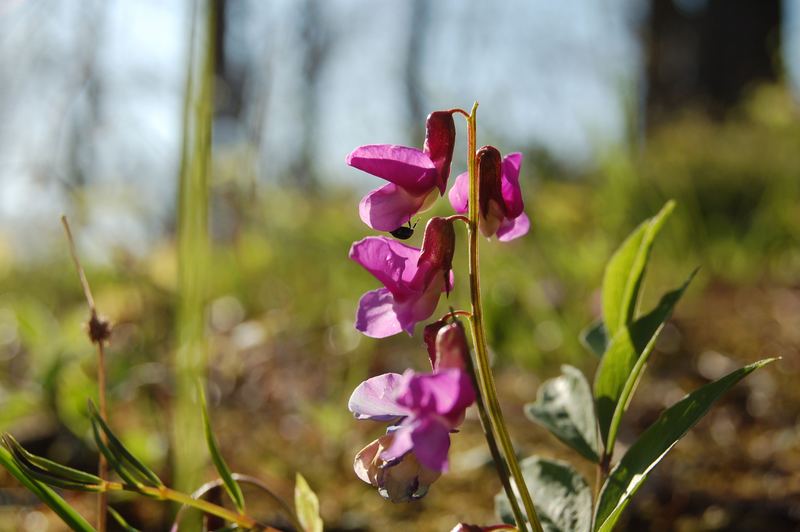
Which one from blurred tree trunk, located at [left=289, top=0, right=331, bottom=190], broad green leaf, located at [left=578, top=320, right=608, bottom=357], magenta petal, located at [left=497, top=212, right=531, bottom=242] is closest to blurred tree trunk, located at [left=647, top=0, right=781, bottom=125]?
blurred tree trunk, located at [left=289, top=0, right=331, bottom=190]

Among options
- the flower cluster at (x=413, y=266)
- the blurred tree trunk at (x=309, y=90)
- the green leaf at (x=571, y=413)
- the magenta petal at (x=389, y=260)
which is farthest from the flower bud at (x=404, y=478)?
the blurred tree trunk at (x=309, y=90)

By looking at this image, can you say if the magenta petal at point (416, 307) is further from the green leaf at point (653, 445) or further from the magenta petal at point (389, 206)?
the green leaf at point (653, 445)

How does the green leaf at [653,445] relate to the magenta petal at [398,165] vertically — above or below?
below

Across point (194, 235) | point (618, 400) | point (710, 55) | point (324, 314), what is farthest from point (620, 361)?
point (710, 55)

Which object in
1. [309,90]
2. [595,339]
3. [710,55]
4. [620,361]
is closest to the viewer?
[620,361]

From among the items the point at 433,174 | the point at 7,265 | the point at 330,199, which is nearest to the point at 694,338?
the point at 433,174

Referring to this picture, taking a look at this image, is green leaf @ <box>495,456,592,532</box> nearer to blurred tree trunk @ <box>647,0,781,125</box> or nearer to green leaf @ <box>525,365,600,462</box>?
green leaf @ <box>525,365,600,462</box>

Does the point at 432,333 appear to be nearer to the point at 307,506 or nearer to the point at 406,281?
the point at 406,281
